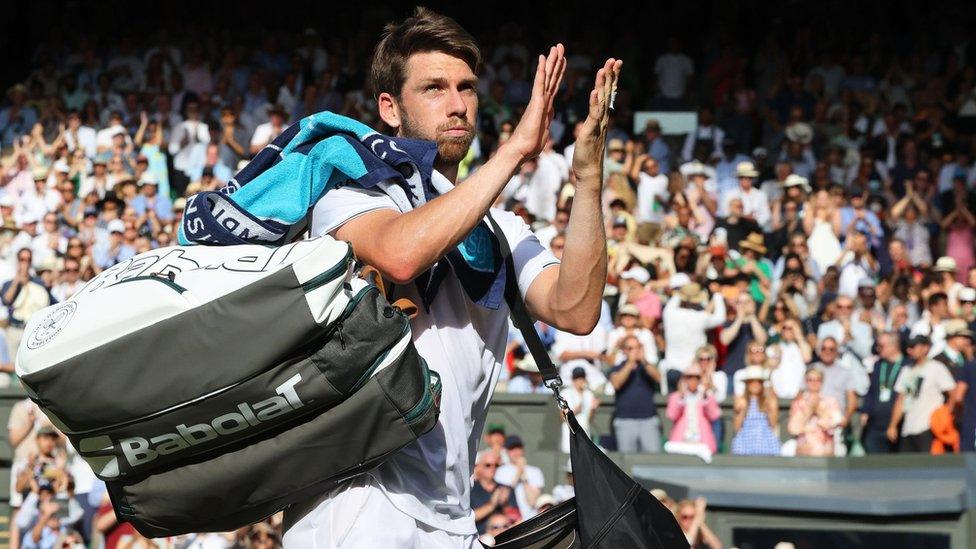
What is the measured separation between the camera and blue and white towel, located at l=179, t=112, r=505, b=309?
280cm

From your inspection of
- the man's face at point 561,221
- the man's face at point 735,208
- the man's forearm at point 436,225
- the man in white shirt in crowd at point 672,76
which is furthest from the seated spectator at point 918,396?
the man's forearm at point 436,225

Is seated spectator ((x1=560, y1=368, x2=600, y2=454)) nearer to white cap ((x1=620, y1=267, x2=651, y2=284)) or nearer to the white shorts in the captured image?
white cap ((x1=620, y1=267, x2=651, y2=284))

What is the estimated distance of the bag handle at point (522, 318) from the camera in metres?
3.10

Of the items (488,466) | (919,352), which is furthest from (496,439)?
(919,352)

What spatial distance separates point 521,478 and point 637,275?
2.71 metres

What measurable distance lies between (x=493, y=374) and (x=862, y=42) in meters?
16.0

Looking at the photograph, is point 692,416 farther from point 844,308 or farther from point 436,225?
point 436,225

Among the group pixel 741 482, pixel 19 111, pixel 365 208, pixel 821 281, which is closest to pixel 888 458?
pixel 741 482

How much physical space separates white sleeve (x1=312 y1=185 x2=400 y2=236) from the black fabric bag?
14.7 inches

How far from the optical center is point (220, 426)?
253 cm

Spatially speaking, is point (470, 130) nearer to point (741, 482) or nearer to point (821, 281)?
point (741, 482)

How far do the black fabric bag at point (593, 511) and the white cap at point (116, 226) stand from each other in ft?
39.0

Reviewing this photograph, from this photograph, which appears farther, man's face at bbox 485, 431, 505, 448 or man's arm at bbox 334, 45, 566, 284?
man's face at bbox 485, 431, 505, 448

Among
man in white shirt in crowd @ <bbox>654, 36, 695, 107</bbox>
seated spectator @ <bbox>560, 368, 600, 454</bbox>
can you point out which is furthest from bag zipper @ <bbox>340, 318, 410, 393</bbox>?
man in white shirt in crowd @ <bbox>654, 36, 695, 107</bbox>
